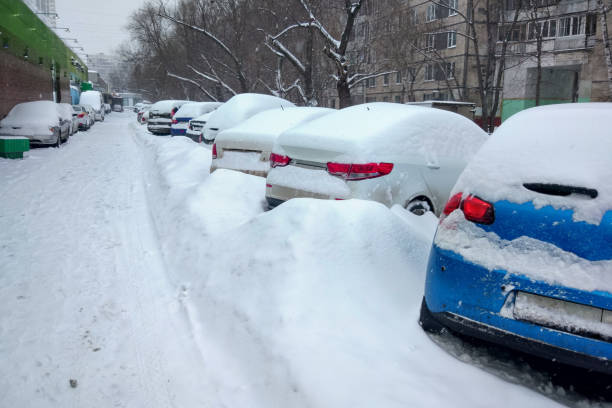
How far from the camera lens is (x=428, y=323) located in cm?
316

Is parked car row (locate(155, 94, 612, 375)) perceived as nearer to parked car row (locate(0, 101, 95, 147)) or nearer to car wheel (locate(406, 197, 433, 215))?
car wheel (locate(406, 197, 433, 215))

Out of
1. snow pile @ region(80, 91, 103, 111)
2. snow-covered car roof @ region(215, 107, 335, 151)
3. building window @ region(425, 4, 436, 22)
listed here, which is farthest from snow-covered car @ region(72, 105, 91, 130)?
building window @ region(425, 4, 436, 22)

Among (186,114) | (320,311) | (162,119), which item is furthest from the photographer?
(162,119)

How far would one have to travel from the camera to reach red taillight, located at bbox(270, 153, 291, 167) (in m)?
5.52

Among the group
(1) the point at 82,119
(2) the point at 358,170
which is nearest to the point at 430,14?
(1) the point at 82,119

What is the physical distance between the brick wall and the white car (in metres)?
21.0

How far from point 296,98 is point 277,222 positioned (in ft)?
79.3

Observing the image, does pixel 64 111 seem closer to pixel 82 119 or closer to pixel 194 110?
pixel 194 110

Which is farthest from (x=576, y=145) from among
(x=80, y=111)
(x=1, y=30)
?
(x=80, y=111)

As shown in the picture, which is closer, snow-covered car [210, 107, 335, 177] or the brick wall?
snow-covered car [210, 107, 335, 177]

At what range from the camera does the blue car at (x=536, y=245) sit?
242 cm

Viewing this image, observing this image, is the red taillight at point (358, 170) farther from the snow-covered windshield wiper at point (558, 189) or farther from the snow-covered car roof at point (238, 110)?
the snow-covered car roof at point (238, 110)

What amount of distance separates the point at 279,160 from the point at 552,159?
3.36m

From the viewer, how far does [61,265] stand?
16.5ft
